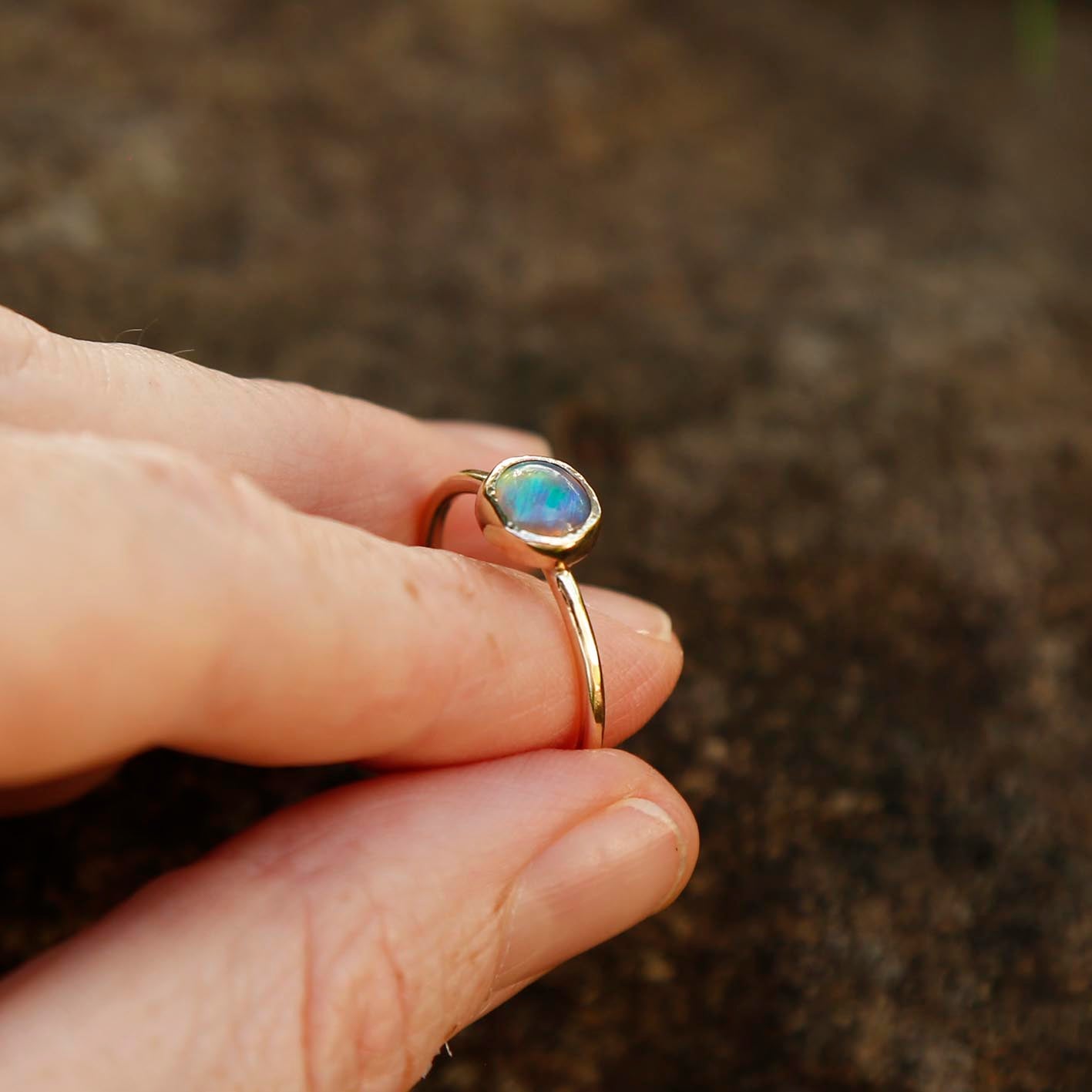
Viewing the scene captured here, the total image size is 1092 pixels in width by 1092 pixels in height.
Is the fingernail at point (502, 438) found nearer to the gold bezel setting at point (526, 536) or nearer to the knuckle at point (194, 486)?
the gold bezel setting at point (526, 536)

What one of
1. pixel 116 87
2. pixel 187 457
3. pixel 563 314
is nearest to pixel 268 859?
pixel 187 457

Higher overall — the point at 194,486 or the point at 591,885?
the point at 194,486

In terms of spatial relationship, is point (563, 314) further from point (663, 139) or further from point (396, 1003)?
point (396, 1003)

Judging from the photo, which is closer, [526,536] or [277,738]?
[277,738]

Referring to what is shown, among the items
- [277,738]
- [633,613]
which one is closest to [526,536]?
[633,613]

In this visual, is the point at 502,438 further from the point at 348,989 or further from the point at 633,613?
the point at 348,989

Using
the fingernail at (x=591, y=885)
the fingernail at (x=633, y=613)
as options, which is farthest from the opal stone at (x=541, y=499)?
the fingernail at (x=591, y=885)

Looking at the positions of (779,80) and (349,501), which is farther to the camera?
(779,80)

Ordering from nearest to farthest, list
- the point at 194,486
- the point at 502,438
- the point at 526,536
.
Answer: the point at 194,486 → the point at 526,536 → the point at 502,438
